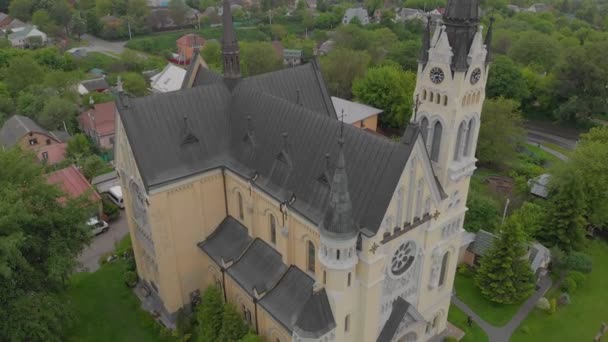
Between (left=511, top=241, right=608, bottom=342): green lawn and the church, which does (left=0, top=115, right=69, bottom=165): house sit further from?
(left=511, top=241, right=608, bottom=342): green lawn

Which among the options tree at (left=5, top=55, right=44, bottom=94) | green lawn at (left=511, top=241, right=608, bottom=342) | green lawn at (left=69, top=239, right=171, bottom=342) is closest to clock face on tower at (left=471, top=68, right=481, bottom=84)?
green lawn at (left=511, top=241, right=608, bottom=342)

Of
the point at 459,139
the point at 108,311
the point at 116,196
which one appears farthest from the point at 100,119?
the point at 459,139

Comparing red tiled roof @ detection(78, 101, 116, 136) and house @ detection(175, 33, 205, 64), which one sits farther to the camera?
house @ detection(175, 33, 205, 64)

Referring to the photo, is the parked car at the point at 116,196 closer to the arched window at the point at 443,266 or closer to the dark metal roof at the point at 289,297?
the dark metal roof at the point at 289,297

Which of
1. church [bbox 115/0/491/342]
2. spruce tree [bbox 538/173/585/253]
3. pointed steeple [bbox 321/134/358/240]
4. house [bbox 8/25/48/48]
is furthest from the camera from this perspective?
house [bbox 8/25/48/48]

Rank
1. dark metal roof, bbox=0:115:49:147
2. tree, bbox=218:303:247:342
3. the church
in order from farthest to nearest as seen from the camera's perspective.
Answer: dark metal roof, bbox=0:115:49:147
tree, bbox=218:303:247:342
the church

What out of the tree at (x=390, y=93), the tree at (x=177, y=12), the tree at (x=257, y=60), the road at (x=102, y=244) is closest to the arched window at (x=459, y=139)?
the road at (x=102, y=244)

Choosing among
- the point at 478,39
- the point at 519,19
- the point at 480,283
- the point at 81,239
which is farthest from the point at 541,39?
the point at 81,239
